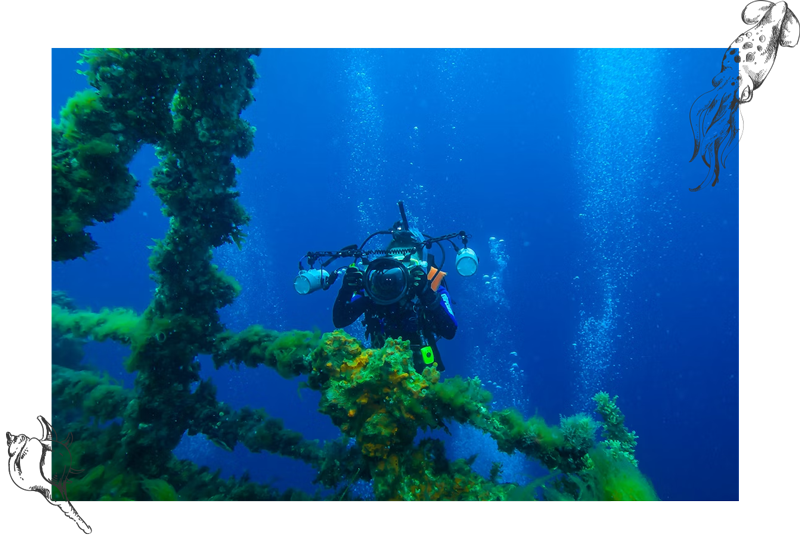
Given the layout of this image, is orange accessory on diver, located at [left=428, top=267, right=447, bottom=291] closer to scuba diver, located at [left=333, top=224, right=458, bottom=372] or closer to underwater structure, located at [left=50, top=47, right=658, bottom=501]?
scuba diver, located at [left=333, top=224, right=458, bottom=372]

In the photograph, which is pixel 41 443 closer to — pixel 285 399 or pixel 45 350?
pixel 45 350

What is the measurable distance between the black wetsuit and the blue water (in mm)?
19209

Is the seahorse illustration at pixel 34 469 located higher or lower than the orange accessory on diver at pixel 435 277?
lower

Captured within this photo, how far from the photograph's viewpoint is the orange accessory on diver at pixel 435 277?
176 inches

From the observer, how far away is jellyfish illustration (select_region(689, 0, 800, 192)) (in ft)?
7.30

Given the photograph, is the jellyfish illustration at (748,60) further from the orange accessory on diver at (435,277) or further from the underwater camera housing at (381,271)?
the orange accessory on diver at (435,277)

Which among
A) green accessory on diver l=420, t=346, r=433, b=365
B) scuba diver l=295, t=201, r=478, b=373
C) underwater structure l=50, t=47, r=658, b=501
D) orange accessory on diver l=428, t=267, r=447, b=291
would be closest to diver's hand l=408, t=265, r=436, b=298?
scuba diver l=295, t=201, r=478, b=373

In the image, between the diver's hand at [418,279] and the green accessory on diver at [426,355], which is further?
the diver's hand at [418,279]

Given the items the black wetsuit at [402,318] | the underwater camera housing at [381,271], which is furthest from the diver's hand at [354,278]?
the black wetsuit at [402,318]

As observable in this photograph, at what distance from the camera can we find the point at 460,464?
2176 mm

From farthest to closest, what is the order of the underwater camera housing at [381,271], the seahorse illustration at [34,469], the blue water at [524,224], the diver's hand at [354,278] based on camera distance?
the blue water at [524,224] → the diver's hand at [354,278] → the underwater camera housing at [381,271] → the seahorse illustration at [34,469]

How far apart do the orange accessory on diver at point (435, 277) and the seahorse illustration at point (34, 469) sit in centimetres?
375

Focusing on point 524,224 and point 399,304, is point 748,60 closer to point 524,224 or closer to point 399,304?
point 399,304

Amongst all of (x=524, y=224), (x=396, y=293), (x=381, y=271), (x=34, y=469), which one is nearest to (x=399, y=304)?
(x=396, y=293)
